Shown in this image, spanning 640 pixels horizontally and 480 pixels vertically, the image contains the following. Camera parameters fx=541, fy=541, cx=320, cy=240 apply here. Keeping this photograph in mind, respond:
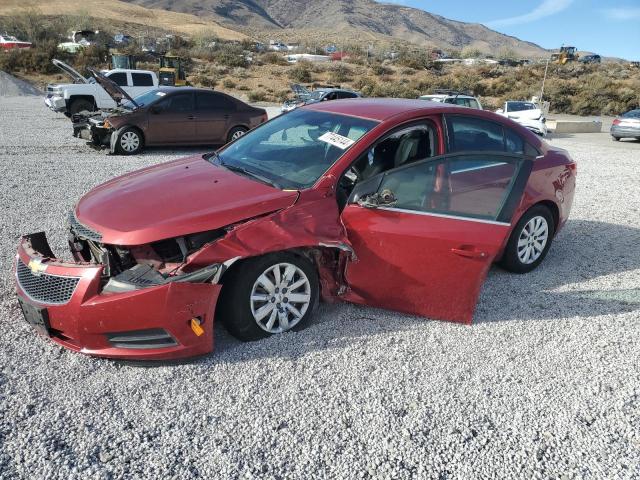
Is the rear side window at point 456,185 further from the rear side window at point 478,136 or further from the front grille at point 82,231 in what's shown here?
the front grille at point 82,231

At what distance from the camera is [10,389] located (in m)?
3.08

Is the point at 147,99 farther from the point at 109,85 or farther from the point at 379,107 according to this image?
the point at 379,107

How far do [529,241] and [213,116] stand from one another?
371 inches

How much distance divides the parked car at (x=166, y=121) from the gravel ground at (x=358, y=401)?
25.5ft

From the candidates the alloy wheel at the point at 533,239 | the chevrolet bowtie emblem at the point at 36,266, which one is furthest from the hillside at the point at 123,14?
the chevrolet bowtie emblem at the point at 36,266

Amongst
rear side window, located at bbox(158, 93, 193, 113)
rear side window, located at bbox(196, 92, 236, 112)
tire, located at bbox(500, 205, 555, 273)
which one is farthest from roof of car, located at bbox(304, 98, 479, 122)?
rear side window, located at bbox(196, 92, 236, 112)

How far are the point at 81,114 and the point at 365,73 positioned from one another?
3746cm

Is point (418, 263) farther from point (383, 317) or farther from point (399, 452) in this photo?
point (399, 452)

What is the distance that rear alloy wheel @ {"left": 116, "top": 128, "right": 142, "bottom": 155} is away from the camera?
464 inches

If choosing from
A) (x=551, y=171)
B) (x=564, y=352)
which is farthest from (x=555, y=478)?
(x=551, y=171)

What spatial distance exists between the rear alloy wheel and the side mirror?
9.34m

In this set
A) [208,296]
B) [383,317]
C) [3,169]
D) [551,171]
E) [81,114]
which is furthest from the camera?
[81,114]

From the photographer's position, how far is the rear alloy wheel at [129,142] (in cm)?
1177

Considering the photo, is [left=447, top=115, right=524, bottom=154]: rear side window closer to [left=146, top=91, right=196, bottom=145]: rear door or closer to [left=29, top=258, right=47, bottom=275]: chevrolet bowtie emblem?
[left=29, top=258, right=47, bottom=275]: chevrolet bowtie emblem
